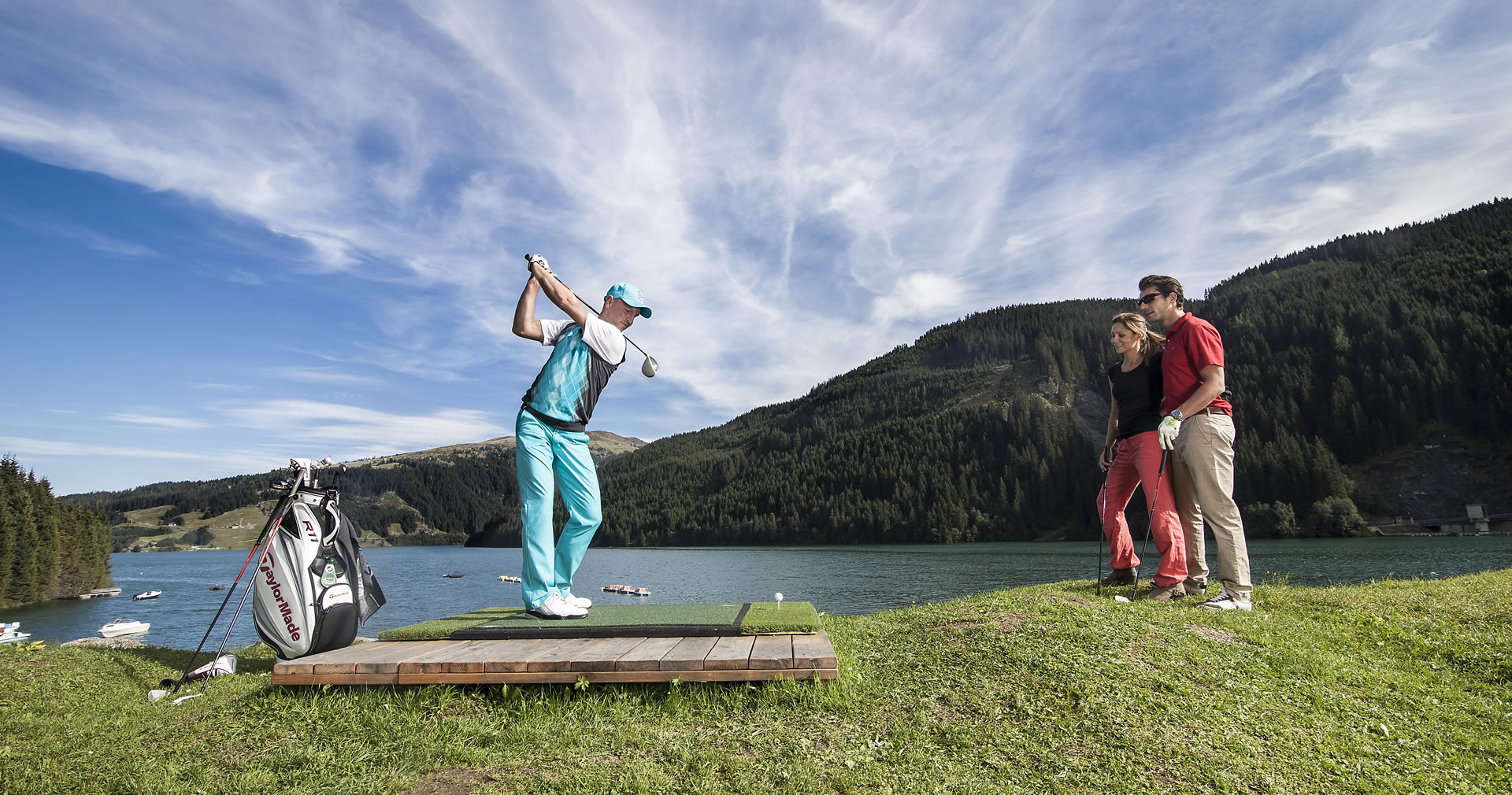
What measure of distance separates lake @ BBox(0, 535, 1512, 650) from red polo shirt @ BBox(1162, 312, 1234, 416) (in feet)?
59.4

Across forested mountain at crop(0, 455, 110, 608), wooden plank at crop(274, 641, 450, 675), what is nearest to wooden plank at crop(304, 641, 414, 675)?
wooden plank at crop(274, 641, 450, 675)

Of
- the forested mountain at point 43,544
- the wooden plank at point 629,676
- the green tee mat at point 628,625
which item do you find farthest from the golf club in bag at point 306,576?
the forested mountain at point 43,544

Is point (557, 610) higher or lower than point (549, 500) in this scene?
lower

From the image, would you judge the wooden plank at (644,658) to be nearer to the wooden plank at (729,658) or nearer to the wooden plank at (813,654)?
the wooden plank at (729,658)

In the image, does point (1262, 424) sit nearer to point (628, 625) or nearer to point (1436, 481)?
point (1436, 481)

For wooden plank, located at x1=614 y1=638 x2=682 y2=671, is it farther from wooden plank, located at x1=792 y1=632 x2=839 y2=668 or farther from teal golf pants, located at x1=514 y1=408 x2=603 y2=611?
teal golf pants, located at x1=514 y1=408 x2=603 y2=611

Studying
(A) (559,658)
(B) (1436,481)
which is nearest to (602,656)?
(A) (559,658)

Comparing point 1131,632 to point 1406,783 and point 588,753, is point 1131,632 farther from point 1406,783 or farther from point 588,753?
point 588,753

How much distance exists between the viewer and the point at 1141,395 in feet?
25.4

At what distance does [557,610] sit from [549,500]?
3.18 ft

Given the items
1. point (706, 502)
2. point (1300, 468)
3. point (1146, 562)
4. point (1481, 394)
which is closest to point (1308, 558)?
point (1146, 562)

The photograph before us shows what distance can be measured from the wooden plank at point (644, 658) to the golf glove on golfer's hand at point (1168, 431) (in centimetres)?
526

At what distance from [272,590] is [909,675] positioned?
5.06 m

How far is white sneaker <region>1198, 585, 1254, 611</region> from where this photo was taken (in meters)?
6.67
